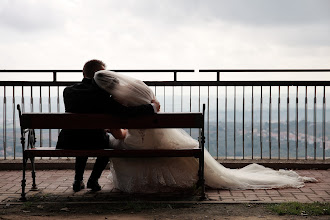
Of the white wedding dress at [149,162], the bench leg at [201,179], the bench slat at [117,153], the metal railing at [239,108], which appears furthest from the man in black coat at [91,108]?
the metal railing at [239,108]

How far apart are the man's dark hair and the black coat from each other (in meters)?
0.09

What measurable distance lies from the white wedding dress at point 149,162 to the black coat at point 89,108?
0.14 metres

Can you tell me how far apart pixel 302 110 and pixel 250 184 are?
2.97 metres

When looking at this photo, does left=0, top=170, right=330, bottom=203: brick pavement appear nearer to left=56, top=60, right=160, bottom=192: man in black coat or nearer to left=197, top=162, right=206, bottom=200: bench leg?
left=197, top=162, right=206, bottom=200: bench leg

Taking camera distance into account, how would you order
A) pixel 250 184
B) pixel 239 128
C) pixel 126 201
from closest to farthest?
pixel 126 201 < pixel 250 184 < pixel 239 128

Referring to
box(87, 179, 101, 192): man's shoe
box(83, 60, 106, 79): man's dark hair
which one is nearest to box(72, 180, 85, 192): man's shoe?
box(87, 179, 101, 192): man's shoe

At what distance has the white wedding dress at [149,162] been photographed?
604cm

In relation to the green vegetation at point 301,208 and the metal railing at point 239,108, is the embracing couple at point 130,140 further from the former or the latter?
the metal railing at point 239,108

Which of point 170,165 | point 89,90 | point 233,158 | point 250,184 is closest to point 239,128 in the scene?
point 233,158

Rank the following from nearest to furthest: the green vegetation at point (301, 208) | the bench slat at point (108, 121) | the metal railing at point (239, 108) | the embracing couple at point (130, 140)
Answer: the green vegetation at point (301, 208) < the bench slat at point (108, 121) < the embracing couple at point (130, 140) < the metal railing at point (239, 108)

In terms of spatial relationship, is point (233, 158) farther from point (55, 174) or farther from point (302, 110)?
point (55, 174)

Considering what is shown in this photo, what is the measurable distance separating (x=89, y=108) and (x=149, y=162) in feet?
3.08

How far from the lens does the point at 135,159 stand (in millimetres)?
6355

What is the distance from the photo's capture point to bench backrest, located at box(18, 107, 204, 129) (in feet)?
19.4
